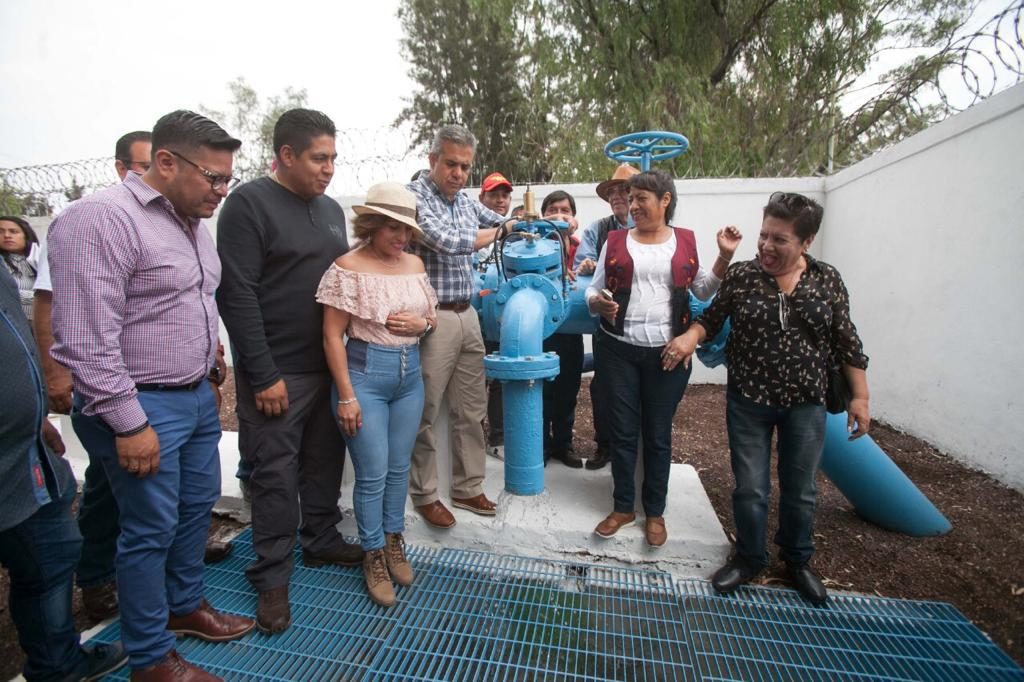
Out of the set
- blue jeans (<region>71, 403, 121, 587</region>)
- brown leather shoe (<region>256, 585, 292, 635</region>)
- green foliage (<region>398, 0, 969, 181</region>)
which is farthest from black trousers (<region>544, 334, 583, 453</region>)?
green foliage (<region>398, 0, 969, 181</region>)

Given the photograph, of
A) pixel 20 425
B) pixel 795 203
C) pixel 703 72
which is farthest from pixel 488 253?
pixel 703 72

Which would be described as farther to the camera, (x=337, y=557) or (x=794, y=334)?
(x=337, y=557)

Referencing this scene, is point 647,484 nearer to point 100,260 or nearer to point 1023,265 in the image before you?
point 100,260

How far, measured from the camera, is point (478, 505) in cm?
293

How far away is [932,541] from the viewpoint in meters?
2.94

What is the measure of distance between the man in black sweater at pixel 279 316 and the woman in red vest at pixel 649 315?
4.22 feet

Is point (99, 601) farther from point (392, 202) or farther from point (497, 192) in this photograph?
point (497, 192)

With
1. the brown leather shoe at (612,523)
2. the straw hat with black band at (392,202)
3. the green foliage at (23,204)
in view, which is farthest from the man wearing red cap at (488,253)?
the green foliage at (23,204)

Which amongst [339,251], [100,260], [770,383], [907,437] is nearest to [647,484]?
[770,383]

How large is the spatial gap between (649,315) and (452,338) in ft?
3.20

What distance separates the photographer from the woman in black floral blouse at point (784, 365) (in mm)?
2248

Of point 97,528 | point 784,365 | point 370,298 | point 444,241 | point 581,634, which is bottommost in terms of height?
point 581,634

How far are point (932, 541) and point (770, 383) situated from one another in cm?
165

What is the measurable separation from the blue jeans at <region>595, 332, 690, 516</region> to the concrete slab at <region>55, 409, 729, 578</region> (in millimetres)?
219
